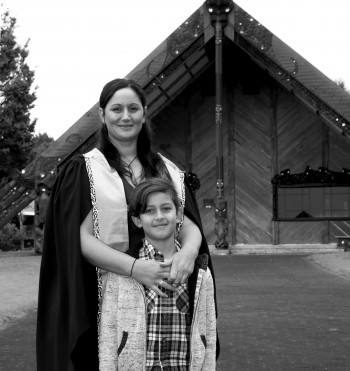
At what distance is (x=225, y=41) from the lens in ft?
69.1

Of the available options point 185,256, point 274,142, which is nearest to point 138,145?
point 185,256

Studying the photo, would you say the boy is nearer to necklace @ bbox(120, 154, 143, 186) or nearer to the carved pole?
necklace @ bbox(120, 154, 143, 186)

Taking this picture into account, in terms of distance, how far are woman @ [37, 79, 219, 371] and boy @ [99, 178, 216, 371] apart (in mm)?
89

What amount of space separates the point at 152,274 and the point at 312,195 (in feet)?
63.1

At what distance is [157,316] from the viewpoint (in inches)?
131

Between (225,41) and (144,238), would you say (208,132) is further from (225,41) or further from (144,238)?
(144,238)

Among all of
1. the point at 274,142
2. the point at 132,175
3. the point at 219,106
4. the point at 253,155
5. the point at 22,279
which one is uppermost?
the point at 219,106

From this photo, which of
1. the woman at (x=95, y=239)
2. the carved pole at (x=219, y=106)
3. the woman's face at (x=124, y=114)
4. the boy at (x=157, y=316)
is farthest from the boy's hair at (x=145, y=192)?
the carved pole at (x=219, y=106)

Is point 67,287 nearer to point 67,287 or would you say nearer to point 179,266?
point 67,287

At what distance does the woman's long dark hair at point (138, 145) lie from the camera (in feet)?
11.8

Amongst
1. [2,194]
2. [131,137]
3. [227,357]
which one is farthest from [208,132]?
[131,137]

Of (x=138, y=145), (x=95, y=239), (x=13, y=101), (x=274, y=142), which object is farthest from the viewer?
(x=13, y=101)

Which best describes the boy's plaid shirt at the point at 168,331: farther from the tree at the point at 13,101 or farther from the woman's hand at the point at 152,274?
the tree at the point at 13,101

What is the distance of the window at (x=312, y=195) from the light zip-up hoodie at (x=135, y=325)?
61.5 feet
